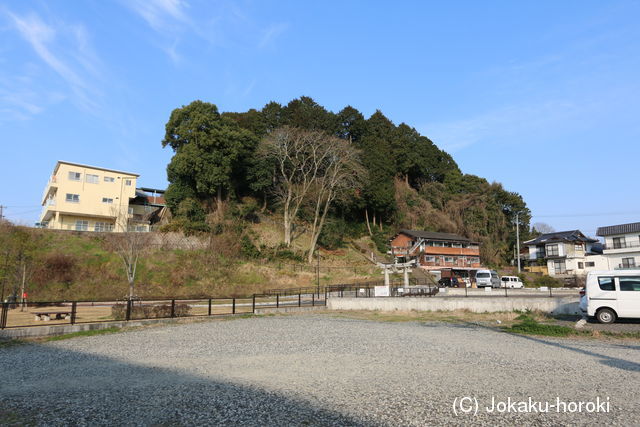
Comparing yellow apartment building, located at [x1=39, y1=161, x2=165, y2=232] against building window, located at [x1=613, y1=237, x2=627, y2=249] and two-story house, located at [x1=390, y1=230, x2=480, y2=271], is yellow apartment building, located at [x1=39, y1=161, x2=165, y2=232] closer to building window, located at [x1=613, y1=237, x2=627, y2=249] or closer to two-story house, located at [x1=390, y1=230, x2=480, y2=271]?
two-story house, located at [x1=390, y1=230, x2=480, y2=271]

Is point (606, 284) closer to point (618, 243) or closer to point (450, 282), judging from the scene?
point (450, 282)

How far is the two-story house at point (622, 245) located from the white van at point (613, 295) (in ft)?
133

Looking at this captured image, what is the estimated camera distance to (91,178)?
41.0 m

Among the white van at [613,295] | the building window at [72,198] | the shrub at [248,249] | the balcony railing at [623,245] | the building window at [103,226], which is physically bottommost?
the white van at [613,295]

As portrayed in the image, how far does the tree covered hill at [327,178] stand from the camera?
40.1 metres

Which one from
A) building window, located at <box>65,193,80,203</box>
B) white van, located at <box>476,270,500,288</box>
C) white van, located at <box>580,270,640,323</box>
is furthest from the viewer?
building window, located at <box>65,193,80,203</box>

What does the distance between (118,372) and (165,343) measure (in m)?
3.52

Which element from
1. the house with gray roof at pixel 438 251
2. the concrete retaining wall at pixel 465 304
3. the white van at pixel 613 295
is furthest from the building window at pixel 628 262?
the white van at pixel 613 295

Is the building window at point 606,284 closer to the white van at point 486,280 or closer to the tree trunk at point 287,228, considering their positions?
the white van at point 486,280

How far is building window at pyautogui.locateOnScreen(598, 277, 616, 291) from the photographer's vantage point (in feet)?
44.8

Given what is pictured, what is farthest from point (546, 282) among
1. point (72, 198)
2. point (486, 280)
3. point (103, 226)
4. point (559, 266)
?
point (72, 198)

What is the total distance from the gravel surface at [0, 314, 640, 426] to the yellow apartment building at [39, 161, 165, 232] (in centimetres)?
3130

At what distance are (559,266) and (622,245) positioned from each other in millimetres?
7638

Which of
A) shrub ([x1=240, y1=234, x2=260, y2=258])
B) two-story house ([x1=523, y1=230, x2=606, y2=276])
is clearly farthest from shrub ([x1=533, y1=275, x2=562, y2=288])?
shrub ([x1=240, y1=234, x2=260, y2=258])
